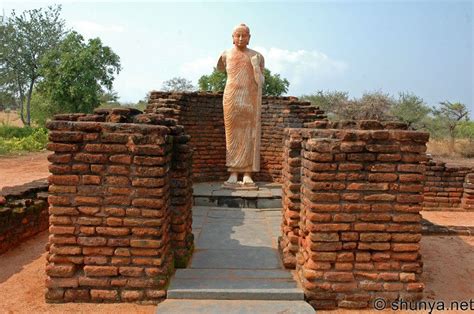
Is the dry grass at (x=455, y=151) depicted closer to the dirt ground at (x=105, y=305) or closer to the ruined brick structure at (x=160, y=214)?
the dirt ground at (x=105, y=305)

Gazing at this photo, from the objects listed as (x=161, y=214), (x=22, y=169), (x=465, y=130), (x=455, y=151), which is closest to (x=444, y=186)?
(x=161, y=214)

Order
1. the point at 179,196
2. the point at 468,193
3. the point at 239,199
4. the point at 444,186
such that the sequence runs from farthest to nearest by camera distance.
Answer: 1. the point at 444,186
2. the point at 468,193
3. the point at 239,199
4. the point at 179,196

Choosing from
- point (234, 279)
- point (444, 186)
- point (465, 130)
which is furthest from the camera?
point (465, 130)

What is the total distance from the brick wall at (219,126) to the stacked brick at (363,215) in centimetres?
612

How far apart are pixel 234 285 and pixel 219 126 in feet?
21.0

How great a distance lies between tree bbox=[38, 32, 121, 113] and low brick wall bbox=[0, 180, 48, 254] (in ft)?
47.7

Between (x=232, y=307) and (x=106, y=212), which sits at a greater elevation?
(x=106, y=212)

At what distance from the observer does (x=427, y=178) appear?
31.4ft

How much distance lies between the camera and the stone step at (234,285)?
3.53 metres

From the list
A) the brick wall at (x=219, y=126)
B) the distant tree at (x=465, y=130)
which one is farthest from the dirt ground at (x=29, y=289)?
the distant tree at (x=465, y=130)

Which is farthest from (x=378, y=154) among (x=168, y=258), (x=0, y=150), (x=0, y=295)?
(x=0, y=150)

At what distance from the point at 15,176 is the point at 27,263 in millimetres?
8533

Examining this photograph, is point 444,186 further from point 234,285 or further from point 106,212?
point 106,212

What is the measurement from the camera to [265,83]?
23.3m
